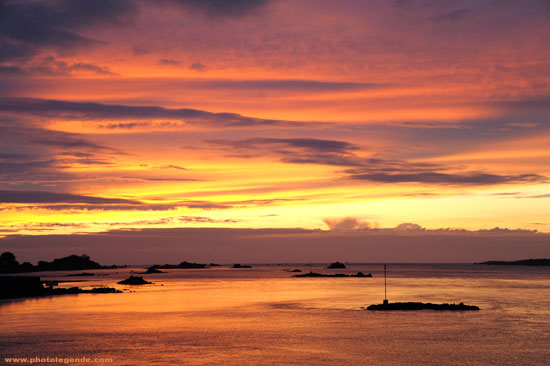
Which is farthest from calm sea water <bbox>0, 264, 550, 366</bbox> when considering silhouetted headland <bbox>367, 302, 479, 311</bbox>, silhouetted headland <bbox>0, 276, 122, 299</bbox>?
silhouetted headland <bbox>0, 276, 122, 299</bbox>

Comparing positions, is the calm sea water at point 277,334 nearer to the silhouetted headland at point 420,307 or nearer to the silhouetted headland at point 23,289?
the silhouetted headland at point 420,307

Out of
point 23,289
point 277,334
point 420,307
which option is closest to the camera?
point 277,334

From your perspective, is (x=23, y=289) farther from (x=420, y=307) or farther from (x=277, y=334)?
(x=420, y=307)

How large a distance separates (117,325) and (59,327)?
21.3ft

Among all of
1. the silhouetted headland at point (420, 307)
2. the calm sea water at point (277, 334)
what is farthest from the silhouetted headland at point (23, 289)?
the silhouetted headland at point (420, 307)

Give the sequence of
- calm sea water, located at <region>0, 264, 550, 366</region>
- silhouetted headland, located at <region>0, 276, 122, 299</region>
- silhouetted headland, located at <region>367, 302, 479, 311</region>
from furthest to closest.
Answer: silhouetted headland, located at <region>0, 276, 122, 299</region> → silhouetted headland, located at <region>367, 302, 479, 311</region> → calm sea water, located at <region>0, 264, 550, 366</region>

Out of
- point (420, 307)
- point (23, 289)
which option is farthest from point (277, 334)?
point (23, 289)

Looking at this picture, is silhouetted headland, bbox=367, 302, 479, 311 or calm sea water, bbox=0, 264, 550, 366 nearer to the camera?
calm sea water, bbox=0, 264, 550, 366

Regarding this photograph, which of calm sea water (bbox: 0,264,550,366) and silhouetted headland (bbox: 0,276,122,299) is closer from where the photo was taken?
calm sea water (bbox: 0,264,550,366)

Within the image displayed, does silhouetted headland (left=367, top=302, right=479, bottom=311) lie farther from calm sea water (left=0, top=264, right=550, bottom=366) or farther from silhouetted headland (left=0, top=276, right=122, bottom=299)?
silhouetted headland (left=0, top=276, right=122, bottom=299)

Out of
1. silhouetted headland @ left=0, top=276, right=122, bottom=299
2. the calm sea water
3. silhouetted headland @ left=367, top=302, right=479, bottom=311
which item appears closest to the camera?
the calm sea water

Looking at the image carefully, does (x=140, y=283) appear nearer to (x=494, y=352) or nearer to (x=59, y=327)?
(x=59, y=327)

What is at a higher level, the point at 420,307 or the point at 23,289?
the point at 23,289

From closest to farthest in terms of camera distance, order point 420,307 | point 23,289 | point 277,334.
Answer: point 277,334 < point 420,307 < point 23,289
